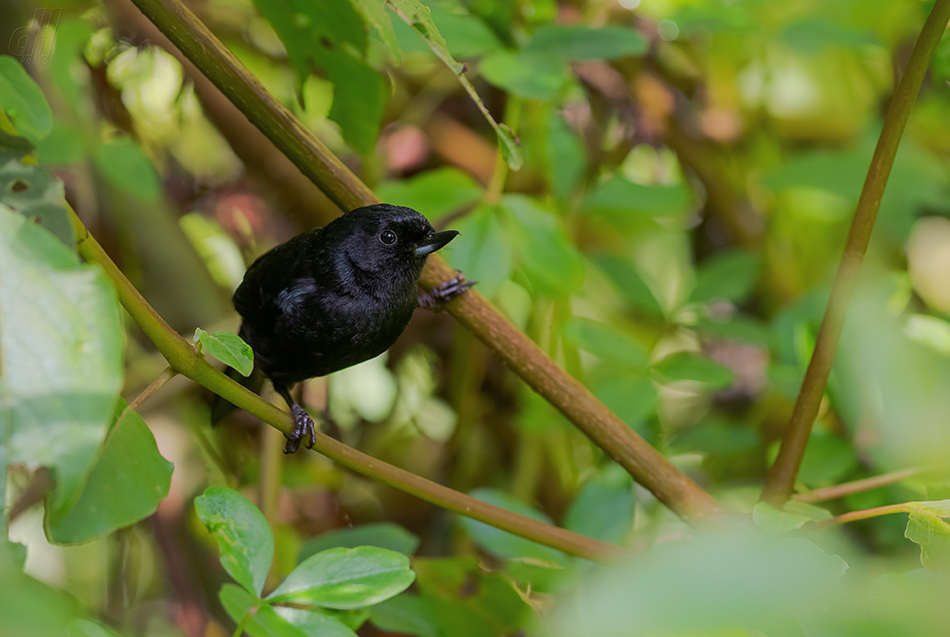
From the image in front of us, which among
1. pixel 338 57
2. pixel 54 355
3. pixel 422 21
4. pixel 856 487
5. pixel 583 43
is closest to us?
pixel 54 355

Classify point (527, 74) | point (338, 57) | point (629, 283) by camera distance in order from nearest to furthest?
point (338, 57)
point (527, 74)
point (629, 283)

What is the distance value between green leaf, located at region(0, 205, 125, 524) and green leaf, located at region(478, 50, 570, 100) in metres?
0.91

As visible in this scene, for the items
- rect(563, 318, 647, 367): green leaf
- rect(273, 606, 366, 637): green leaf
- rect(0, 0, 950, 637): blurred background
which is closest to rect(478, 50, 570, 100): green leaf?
rect(0, 0, 950, 637): blurred background

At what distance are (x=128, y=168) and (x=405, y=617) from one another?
43.1 inches

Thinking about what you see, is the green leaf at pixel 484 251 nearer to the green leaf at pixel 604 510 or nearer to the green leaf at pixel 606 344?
the green leaf at pixel 606 344

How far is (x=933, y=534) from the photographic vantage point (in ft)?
2.50

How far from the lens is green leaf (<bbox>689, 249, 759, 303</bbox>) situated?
1.69m

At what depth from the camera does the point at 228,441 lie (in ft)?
6.16

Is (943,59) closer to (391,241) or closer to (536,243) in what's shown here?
(536,243)

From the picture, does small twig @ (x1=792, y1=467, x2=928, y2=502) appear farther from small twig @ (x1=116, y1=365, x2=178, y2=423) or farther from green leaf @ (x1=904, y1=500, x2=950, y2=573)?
small twig @ (x1=116, y1=365, x2=178, y2=423)

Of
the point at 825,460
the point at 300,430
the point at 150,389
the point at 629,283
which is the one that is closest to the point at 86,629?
the point at 150,389

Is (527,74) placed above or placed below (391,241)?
above

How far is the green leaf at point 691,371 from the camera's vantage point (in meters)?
1.40

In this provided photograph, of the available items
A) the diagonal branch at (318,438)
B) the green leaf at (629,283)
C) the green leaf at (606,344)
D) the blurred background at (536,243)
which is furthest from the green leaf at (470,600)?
the green leaf at (629,283)
